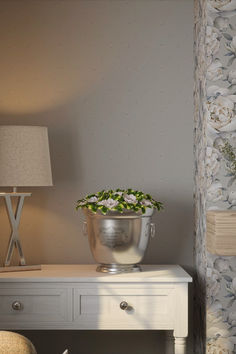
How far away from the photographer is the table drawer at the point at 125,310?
8.08 ft

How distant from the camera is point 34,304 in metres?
2.49

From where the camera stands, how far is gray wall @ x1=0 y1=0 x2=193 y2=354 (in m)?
2.98

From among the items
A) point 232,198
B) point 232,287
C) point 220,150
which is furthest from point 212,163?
point 232,287

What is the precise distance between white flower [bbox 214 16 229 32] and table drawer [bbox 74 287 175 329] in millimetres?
1263

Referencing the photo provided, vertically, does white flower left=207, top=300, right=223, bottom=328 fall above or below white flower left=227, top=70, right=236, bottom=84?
below

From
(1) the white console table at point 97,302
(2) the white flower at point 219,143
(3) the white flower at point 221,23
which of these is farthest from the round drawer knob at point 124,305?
(3) the white flower at point 221,23

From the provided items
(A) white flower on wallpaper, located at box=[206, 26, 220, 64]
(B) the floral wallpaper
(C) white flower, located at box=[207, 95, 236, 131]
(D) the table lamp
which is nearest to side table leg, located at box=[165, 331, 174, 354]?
(B) the floral wallpaper

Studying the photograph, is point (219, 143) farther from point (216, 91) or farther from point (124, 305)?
point (124, 305)

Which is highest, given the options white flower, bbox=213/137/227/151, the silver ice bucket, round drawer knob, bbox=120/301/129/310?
white flower, bbox=213/137/227/151

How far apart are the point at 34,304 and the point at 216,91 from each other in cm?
133

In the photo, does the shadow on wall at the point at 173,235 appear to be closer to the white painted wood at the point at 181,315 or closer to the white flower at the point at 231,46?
the white painted wood at the point at 181,315

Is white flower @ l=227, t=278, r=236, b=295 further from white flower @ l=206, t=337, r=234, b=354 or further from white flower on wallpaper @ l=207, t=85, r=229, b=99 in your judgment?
white flower on wallpaper @ l=207, t=85, r=229, b=99

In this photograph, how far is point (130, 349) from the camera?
2.96 metres

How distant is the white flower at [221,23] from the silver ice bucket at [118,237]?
37.0 inches
